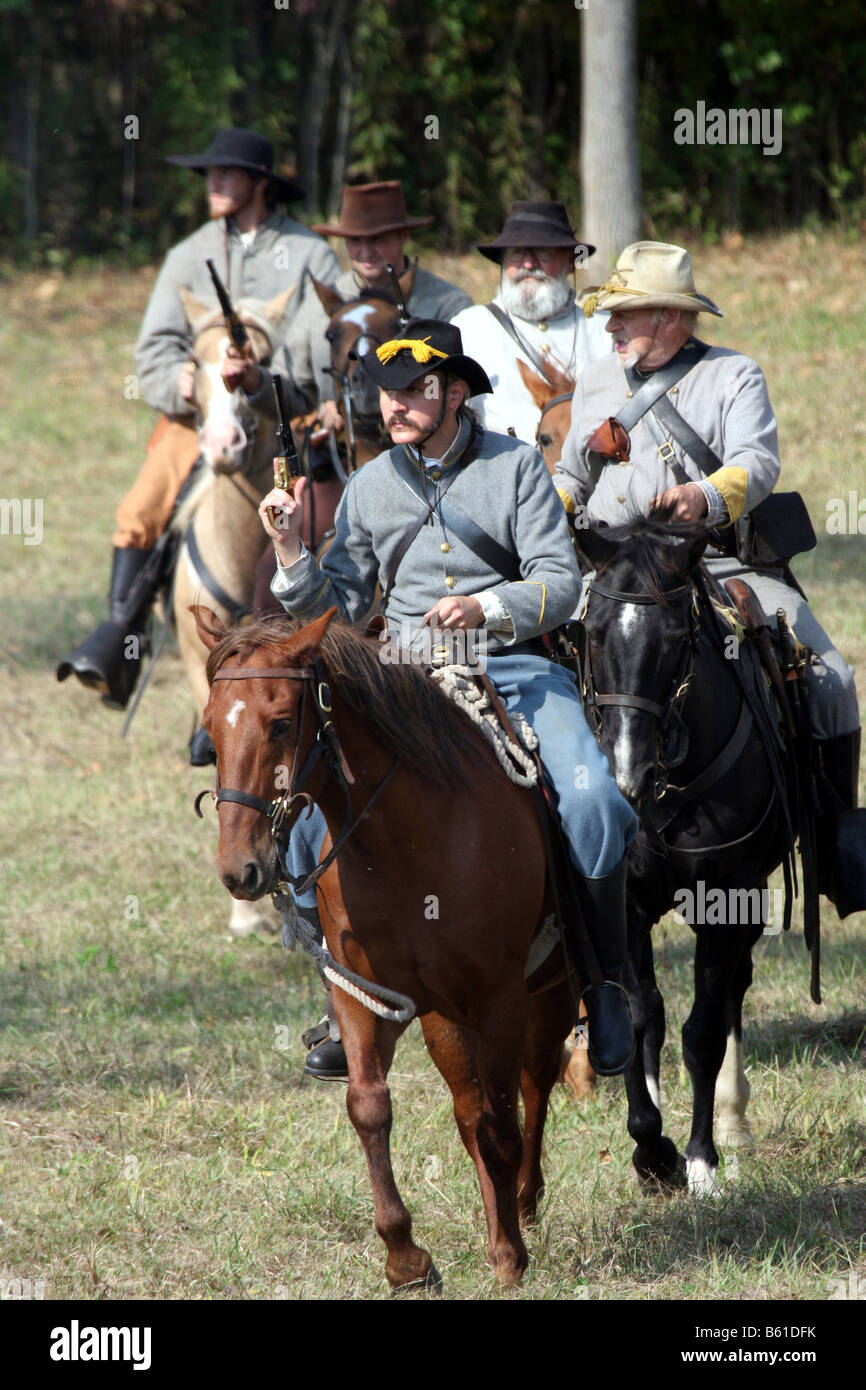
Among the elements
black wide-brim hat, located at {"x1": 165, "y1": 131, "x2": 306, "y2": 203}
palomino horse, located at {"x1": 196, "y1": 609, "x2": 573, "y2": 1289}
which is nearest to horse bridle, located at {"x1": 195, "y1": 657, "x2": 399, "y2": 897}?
palomino horse, located at {"x1": 196, "y1": 609, "x2": 573, "y2": 1289}

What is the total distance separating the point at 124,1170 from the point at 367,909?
195cm

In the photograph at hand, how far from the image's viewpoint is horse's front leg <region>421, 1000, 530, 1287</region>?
173 inches

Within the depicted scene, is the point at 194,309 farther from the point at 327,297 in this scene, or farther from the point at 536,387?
the point at 536,387

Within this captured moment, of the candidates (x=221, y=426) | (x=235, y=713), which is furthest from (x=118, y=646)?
(x=235, y=713)

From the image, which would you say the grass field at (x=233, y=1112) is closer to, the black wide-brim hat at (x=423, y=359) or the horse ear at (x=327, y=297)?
the black wide-brim hat at (x=423, y=359)

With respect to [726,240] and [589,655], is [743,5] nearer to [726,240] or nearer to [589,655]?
[726,240]

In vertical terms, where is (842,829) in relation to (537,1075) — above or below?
above

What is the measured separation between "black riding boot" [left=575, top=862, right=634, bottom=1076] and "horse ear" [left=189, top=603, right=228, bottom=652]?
1.34 metres

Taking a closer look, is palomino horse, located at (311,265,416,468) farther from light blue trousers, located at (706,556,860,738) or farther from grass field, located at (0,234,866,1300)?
grass field, located at (0,234,866,1300)

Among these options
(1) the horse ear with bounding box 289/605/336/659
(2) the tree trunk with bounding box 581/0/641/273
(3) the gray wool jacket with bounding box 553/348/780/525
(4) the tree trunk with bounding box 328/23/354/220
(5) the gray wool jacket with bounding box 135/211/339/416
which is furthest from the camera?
(4) the tree trunk with bounding box 328/23/354/220

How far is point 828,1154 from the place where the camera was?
18.2 ft

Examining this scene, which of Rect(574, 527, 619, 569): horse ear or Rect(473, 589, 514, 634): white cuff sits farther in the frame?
Rect(574, 527, 619, 569): horse ear

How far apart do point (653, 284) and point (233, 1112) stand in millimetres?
3490

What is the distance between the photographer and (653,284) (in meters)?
5.75
